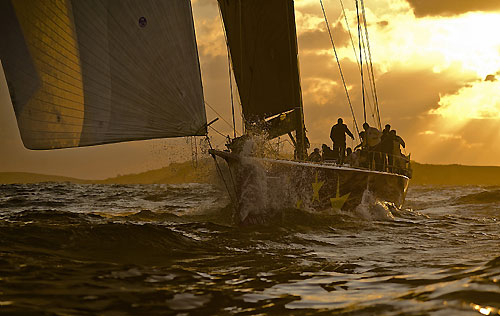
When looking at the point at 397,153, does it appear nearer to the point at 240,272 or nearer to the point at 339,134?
the point at 339,134

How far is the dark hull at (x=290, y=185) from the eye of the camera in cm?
962

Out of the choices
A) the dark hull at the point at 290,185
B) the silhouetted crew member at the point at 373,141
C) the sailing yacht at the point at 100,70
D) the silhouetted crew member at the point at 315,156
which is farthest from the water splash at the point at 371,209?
the sailing yacht at the point at 100,70

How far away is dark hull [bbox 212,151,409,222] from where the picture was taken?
9.62 metres

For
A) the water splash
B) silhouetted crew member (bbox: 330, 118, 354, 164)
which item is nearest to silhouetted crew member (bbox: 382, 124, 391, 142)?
silhouetted crew member (bbox: 330, 118, 354, 164)

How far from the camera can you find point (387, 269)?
5379 mm

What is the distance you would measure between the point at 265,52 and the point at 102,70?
5.45 metres

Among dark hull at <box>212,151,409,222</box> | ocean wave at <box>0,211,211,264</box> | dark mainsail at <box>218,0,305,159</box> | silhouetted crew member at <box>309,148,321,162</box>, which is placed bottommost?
ocean wave at <box>0,211,211,264</box>

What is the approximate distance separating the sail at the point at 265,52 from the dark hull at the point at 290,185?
2.14 metres

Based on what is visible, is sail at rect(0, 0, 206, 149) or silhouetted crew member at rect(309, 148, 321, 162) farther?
silhouetted crew member at rect(309, 148, 321, 162)

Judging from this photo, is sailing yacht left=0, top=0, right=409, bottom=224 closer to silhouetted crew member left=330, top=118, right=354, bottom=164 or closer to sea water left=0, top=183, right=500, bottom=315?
sea water left=0, top=183, right=500, bottom=315

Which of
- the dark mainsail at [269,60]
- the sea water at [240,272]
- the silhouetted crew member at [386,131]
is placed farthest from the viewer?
the silhouetted crew member at [386,131]

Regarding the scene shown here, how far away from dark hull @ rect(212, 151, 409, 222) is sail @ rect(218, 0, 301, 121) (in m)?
2.14

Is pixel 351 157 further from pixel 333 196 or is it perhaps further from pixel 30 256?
pixel 30 256

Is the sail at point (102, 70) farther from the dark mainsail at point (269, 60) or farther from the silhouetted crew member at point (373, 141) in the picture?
the silhouetted crew member at point (373, 141)
